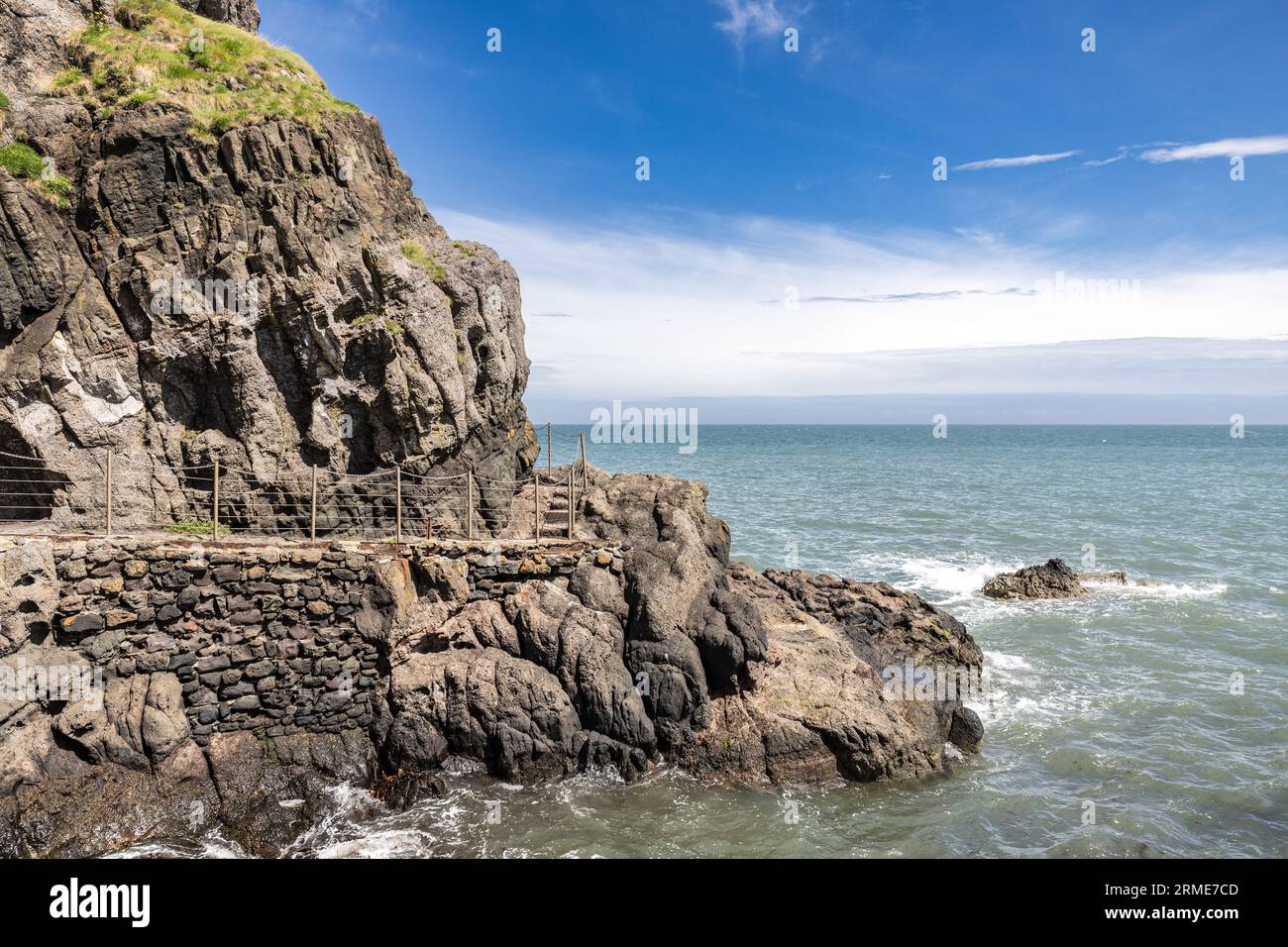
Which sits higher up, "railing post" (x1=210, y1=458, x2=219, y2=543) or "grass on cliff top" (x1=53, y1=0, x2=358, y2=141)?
"grass on cliff top" (x1=53, y1=0, x2=358, y2=141)

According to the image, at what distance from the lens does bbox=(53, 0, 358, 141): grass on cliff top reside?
1928cm

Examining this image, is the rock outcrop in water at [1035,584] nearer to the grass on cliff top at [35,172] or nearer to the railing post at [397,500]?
the railing post at [397,500]

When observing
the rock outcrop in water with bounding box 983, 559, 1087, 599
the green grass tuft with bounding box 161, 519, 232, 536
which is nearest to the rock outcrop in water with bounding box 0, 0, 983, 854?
the green grass tuft with bounding box 161, 519, 232, 536

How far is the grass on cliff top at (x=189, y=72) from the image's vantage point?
63.3ft

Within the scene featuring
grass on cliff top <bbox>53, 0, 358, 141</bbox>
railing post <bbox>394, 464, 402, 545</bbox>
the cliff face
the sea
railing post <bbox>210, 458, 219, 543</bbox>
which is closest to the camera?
the sea

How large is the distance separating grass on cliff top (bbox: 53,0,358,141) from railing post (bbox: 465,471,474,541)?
1014 cm

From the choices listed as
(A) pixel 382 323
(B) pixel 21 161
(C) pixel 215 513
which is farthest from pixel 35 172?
(C) pixel 215 513

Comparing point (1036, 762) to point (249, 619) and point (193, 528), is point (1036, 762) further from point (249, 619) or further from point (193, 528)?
point (193, 528)

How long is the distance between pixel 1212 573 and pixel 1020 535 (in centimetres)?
1014

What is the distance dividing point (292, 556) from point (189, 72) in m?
13.7

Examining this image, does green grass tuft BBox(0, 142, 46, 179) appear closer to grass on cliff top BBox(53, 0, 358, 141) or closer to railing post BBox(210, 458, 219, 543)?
grass on cliff top BBox(53, 0, 358, 141)
